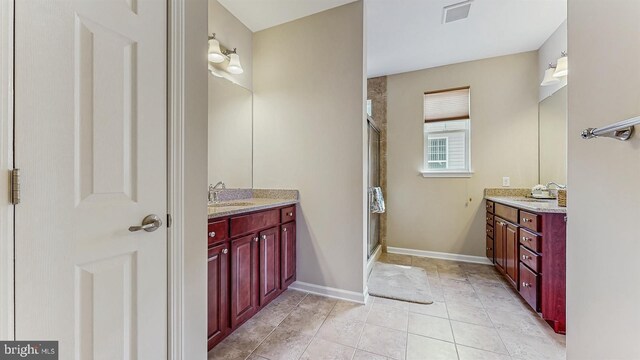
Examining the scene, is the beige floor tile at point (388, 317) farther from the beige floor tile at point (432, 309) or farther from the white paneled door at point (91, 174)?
the white paneled door at point (91, 174)

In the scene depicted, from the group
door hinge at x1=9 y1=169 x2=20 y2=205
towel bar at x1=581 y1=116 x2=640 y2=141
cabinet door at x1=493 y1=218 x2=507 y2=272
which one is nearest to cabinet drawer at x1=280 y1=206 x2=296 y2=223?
door hinge at x1=9 y1=169 x2=20 y2=205

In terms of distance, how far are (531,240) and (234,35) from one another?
10.4 feet

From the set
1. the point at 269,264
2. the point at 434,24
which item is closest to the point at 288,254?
the point at 269,264

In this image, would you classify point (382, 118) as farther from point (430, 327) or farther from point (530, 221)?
point (430, 327)

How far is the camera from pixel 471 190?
10.6ft

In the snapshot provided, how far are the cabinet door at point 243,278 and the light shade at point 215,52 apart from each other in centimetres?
150

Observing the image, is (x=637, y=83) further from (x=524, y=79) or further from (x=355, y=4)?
(x=524, y=79)

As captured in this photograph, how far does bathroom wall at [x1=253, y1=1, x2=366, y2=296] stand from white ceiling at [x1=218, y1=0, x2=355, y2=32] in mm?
60

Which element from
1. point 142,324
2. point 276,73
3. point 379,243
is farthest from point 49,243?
point 379,243

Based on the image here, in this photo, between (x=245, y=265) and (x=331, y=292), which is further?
(x=331, y=292)

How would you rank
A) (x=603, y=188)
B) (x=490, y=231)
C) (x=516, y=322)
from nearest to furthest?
Result: (x=603, y=188)
(x=516, y=322)
(x=490, y=231)

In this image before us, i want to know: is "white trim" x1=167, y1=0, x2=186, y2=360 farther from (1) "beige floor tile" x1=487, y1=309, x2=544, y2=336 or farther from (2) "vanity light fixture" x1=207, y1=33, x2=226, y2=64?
(1) "beige floor tile" x1=487, y1=309, x2=544, y2=336

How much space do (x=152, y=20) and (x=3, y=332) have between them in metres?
1.05

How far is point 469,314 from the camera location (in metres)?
1.95
